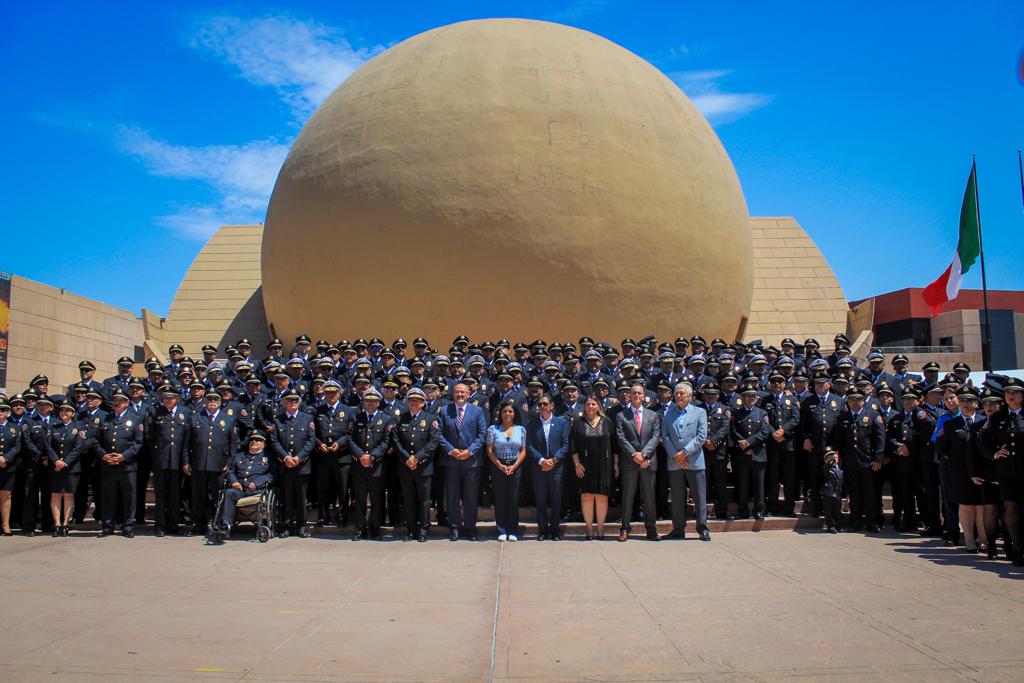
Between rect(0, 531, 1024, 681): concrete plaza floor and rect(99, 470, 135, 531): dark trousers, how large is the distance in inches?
41.4

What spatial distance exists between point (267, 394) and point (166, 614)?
14.5ft

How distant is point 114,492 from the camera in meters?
8.27

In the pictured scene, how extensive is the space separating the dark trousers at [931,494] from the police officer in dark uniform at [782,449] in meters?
1.25

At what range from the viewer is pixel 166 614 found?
16.0 ft

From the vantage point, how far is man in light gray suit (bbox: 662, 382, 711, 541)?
7.83 m

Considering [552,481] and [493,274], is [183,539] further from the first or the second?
[493,274]

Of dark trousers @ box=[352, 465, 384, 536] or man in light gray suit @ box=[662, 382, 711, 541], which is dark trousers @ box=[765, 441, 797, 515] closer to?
man in light gray suit @ box=[662, 382, 711, 541]

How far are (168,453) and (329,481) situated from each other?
165 centimetres

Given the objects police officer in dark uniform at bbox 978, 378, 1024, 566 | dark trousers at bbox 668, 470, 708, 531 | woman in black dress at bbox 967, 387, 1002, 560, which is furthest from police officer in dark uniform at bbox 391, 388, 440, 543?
police officer in dark uniform at bbox 978, 378, 1024, 566

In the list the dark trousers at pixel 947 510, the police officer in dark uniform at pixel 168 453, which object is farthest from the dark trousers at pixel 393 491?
the dark trousers at pixel 947 510

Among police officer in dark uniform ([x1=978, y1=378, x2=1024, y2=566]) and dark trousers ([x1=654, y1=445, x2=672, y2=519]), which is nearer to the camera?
police officer in dark uniform ([x1=978, y1=378, x2=1024, y2=566])

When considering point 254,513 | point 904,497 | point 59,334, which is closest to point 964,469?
point 904,497

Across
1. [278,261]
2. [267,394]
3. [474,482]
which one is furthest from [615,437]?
[278,261]

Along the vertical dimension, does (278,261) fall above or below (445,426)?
above
